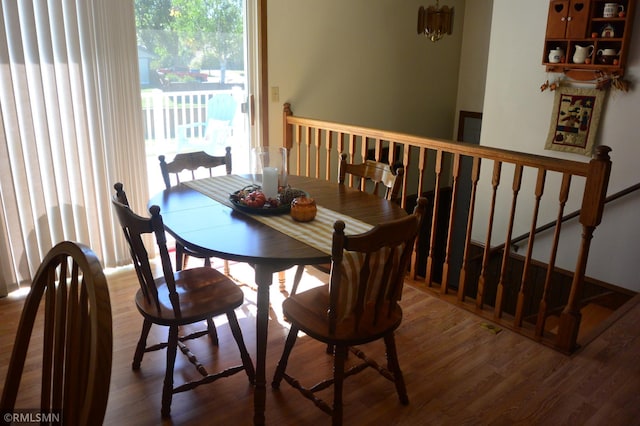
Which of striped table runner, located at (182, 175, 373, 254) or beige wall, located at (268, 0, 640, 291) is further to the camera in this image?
beige wall, located at (268, 0, 640, 291)

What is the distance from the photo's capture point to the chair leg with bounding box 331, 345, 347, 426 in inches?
72.9

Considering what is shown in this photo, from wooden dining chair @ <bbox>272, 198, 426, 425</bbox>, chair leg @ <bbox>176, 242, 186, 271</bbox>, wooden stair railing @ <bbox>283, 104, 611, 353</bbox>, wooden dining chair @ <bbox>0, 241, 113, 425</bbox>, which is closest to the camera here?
wooden dining chair @ <bbox>0, 241, 113, 425</bbox>

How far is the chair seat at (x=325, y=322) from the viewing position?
181 cm

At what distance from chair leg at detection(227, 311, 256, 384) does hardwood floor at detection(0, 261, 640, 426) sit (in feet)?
0.27

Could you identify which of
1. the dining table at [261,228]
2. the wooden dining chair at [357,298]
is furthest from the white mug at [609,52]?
the wooden dining chair at [357,298]

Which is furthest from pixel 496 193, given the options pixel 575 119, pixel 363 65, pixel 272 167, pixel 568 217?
pixel 272 167

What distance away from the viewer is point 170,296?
190 cm

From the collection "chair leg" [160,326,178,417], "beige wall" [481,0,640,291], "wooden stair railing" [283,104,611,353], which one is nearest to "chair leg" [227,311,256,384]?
"chair leg" [160,326,178,417]

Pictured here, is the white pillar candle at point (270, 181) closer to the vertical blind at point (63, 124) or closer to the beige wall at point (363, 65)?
the vertical blind at point (63, 124)

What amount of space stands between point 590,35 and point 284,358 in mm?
3445

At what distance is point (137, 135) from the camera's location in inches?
130

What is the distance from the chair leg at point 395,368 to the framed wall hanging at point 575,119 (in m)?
2.98

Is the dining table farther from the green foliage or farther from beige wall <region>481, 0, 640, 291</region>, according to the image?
beige wall <region>481, 0, 640, 291</region>

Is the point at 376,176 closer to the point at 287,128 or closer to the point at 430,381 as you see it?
the point at 430,381
